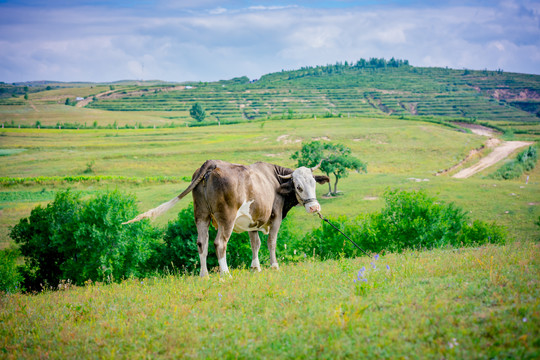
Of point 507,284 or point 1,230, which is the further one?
point 1,230

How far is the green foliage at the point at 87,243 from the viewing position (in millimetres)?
26625

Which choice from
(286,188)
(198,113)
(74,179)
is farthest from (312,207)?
(198,113)

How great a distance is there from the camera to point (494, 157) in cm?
7500

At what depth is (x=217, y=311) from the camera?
7.25m

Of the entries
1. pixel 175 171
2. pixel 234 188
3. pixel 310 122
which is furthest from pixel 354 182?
pixel 310 122

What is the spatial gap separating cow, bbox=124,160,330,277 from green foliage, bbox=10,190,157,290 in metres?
17.7

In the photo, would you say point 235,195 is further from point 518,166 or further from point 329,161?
point 518,166

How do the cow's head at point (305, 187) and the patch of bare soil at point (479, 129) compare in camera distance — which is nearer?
the cow's head at point (305, 187)

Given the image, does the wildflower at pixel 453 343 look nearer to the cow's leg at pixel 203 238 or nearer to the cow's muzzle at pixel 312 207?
the cow's muzzle at pixel 312 207

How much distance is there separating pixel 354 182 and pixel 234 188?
46745 millimetres

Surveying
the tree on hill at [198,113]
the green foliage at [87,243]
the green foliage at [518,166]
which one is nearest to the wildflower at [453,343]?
the green foliage at [87,243]

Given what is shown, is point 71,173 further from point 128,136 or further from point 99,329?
point 99,329

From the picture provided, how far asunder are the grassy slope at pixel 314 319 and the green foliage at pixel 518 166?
60209mm

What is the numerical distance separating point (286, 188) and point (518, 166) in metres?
65.8
